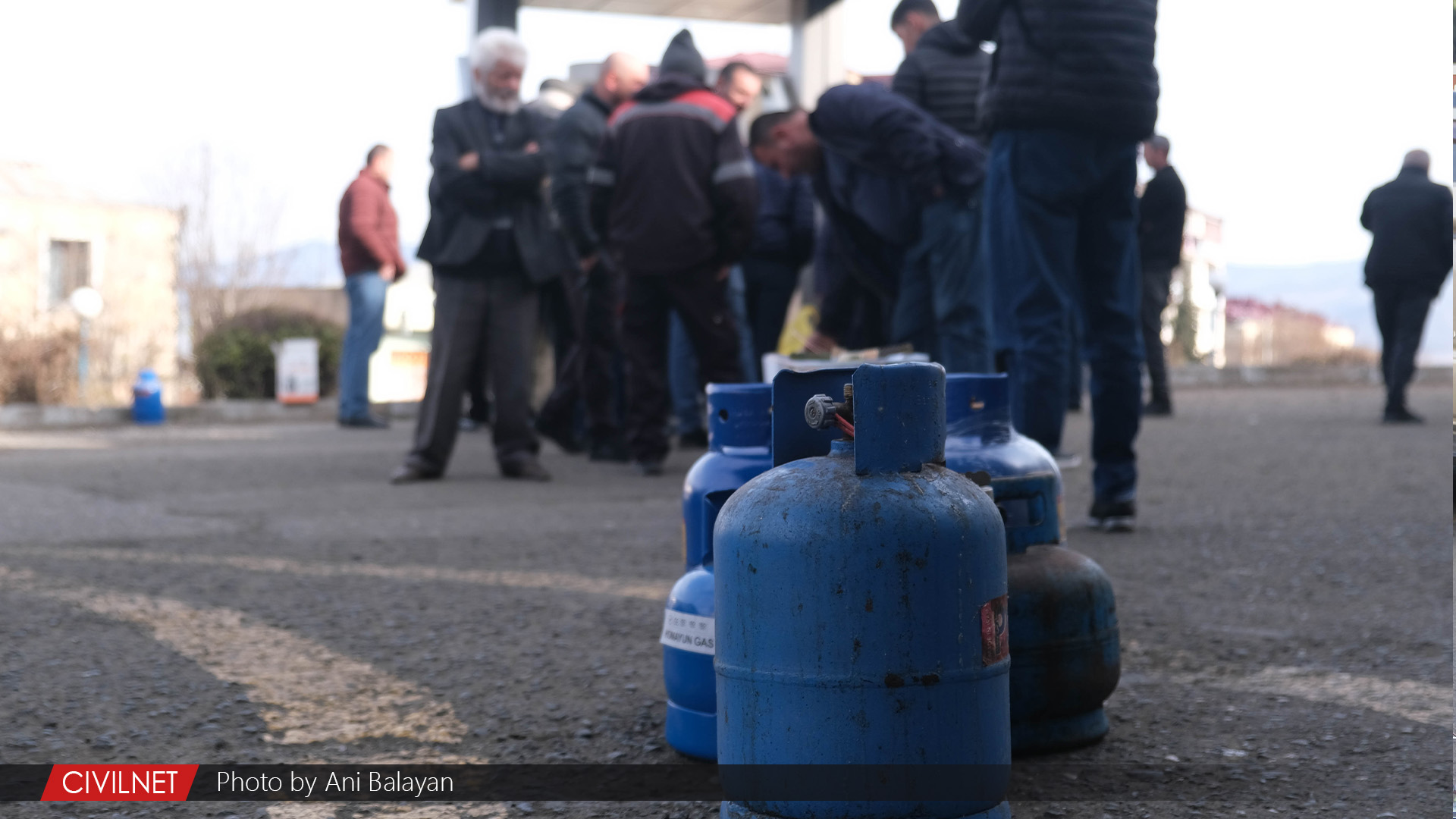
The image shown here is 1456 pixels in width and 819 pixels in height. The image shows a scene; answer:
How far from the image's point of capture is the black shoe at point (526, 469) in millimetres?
6633

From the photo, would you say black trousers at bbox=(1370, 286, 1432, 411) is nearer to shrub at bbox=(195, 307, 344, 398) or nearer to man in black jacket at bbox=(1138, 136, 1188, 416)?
man in black jacket at bbox=(1138, 136, 1188, 416)

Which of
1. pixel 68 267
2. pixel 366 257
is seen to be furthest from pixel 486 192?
pixel 68 267

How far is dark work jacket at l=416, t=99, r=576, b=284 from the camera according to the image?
621cm

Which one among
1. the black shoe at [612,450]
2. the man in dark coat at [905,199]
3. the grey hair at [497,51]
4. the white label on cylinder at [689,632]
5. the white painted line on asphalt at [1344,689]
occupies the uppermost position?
the grey hair at [497,51]

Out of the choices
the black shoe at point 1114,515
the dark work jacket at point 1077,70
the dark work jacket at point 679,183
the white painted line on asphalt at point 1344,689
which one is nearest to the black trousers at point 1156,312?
the dark work jacket at point 679,183

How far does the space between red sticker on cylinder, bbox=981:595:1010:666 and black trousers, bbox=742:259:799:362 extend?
258 inches

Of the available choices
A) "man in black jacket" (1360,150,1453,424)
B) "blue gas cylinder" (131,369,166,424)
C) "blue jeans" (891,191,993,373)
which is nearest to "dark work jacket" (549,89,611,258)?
"blue jeans" (891,191,993,373)

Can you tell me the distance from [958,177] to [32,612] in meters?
3.37

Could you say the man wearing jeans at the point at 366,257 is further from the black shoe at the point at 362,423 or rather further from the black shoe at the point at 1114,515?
the black shoe at the point at 1114,515

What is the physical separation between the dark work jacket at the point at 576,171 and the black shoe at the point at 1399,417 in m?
5.88

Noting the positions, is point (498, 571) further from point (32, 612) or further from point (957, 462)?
point (957, 462)

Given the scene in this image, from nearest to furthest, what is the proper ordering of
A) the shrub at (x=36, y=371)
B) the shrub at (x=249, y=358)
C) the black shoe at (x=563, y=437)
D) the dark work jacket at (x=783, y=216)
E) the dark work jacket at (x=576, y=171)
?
1. the dark work jacket at (x=576, y=171)
2. the dark work jacket at (x=783, y=216)
3. the black shoe at (x=563, y=437)
4. the shrub at (x=36, y=371)
5. the shrub at (x=249, y=358)

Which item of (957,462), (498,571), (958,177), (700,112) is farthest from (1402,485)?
(957,462)

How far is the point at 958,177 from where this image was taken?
204 inches
